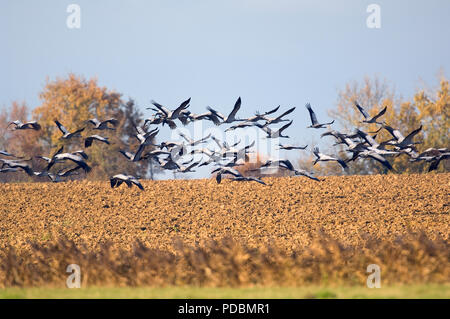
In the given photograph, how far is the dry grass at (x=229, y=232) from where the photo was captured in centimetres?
1498

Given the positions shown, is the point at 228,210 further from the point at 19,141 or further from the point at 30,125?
the point at 19,141

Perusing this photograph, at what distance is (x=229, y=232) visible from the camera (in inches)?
971

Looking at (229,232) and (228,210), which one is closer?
(229,232)

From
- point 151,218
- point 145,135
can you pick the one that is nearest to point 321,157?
point 145,135

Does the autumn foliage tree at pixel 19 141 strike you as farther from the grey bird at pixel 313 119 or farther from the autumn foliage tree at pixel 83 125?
the grey bird at pixel 313 119

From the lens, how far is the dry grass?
15.0 meters

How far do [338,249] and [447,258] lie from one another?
2695 millimetres

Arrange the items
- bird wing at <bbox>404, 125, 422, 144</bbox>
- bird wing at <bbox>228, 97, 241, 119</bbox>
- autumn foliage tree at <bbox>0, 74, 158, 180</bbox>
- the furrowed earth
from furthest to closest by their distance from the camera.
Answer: autumn foliage tree at <bbox>0, 74, 158, 180</bbox>, the furrowed earth, bird wing at <bbox>404, 125, 422, 144</bbox>, bird wing at <bbox>228, 97, 241, 119</bbox>

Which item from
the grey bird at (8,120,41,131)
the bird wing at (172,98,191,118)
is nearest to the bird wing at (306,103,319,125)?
the bird wing at (172,98,191,118)

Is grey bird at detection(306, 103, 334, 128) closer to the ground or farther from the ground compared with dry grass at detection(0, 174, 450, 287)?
farther from the ground

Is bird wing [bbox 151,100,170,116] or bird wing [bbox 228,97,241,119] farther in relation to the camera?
bird wing [bbox 151,100,170,116]

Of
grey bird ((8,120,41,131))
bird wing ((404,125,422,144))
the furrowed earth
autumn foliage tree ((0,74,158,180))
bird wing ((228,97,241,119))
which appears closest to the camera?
bird wing ((228,97,241,119))

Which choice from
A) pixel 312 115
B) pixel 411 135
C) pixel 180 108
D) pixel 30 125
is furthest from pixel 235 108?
pixel 30 125

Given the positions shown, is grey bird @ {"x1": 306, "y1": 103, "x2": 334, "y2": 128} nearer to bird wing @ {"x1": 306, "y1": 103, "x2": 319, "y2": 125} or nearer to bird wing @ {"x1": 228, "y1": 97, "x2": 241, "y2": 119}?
bird wing @ {"x1": 306, "y1": 103, "x2": 319, "y2": 125}
